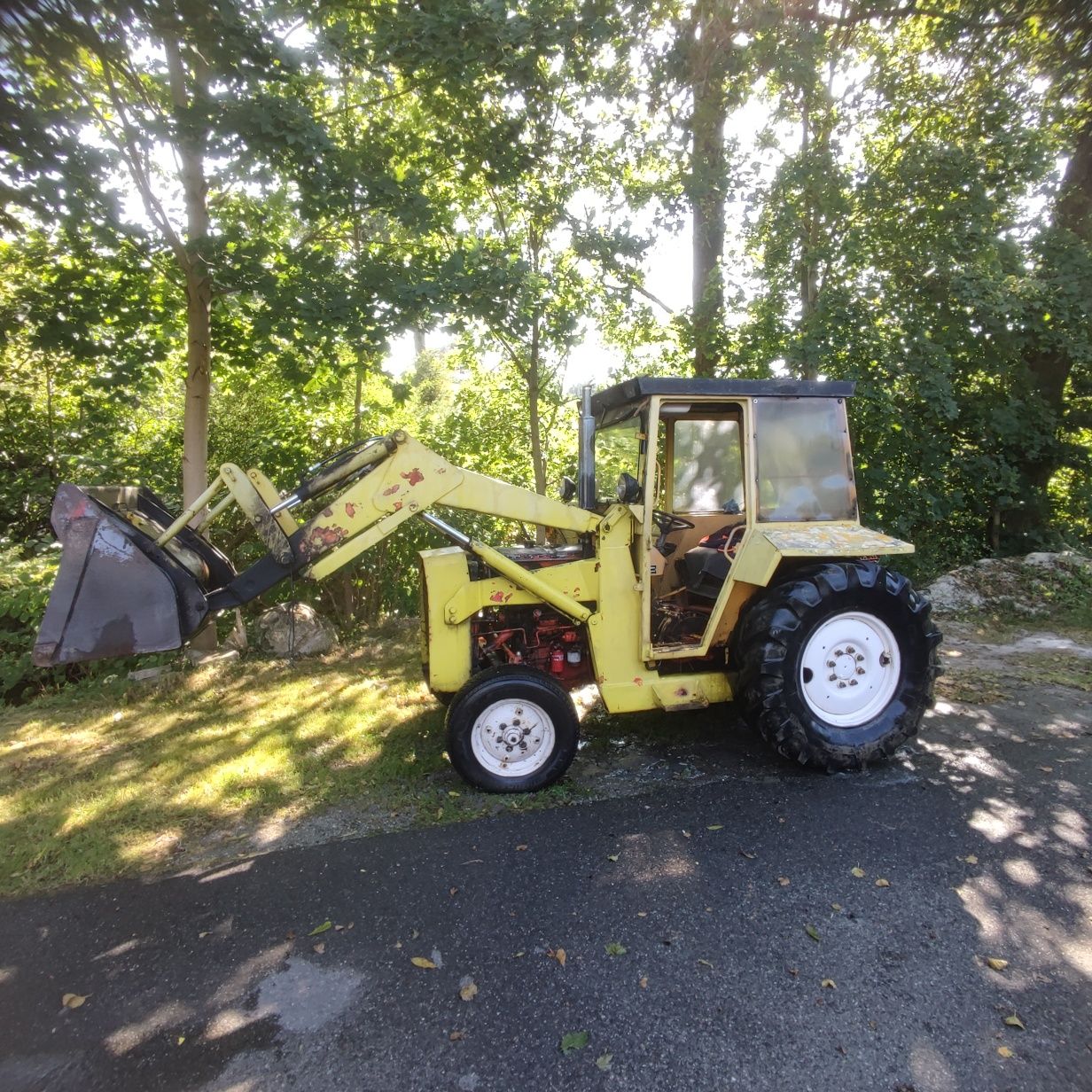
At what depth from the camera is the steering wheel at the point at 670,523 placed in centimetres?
483

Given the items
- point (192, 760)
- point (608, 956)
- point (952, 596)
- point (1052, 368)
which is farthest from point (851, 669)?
point (1052, 368)

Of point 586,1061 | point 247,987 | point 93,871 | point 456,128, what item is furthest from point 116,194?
point 586,1061

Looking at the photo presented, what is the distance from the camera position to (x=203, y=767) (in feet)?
15.2

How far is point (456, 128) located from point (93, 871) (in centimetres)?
705

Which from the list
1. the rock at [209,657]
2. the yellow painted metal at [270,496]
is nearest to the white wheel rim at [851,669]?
the yellow painted metal at [270,496]

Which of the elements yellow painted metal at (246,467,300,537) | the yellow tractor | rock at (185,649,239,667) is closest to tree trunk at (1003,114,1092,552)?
the yellow tractor

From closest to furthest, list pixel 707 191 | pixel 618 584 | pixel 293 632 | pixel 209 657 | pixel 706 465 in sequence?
pixel 618 584, pixel 706 465, pixel 209 657, pixel 293 632, pixel 707 191

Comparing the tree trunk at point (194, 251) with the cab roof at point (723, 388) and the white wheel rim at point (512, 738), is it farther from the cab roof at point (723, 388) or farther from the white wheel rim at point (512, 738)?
the white wheel rim at point (512, 738)

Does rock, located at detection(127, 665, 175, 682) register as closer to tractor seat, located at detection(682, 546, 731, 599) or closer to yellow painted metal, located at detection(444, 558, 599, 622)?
yellow painted metal, located at detection(444, 558, 599, 622)

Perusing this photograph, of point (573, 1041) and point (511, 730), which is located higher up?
point (511, 730)

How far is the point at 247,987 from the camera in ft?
8.57

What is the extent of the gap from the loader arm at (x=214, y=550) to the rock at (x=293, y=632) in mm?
3553

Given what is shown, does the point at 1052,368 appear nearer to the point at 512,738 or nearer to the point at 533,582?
the point at 533,582

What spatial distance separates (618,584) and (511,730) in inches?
41.3
